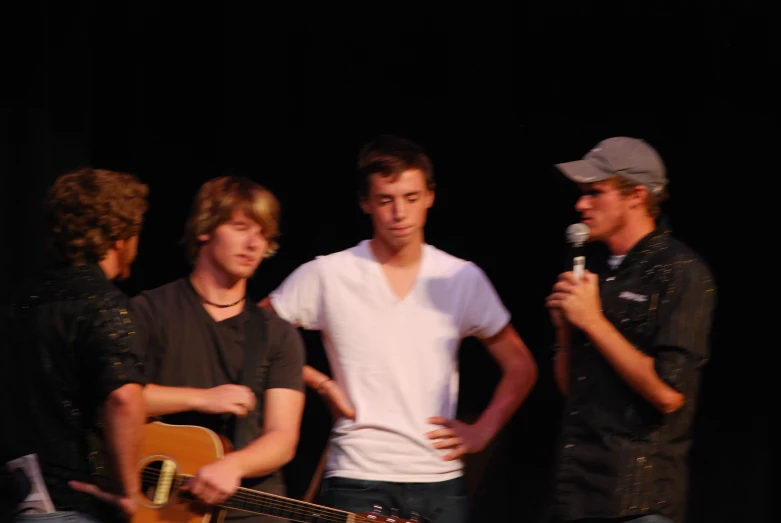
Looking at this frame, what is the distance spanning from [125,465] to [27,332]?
0.44m

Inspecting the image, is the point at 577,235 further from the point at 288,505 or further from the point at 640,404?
the point at 288,505

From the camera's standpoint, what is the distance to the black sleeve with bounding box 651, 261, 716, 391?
9.17 feet

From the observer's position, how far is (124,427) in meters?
2.65

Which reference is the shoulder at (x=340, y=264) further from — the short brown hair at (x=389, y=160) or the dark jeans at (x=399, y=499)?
the dark jeans at (x=399, y=499)

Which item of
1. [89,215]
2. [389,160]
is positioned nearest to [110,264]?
[89,215]

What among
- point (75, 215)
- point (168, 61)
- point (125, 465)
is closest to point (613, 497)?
point (125, 465)

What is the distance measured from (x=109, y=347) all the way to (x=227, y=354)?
42 cm

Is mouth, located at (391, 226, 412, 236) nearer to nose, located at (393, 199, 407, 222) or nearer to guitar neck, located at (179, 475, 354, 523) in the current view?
nose, located at (393, 199, 407, 222)

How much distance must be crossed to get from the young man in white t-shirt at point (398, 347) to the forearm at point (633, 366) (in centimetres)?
59

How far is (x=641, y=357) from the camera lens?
9.14 feet

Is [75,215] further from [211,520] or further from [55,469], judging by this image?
[211,520]

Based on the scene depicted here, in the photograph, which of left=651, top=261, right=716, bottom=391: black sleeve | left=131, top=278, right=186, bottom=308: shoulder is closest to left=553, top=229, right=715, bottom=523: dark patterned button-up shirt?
left=651, top=261, right=716, bottom=391: black sleeve

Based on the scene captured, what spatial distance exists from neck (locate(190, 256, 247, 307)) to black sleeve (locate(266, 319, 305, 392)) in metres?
0.16

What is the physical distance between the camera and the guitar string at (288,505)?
2902mm
